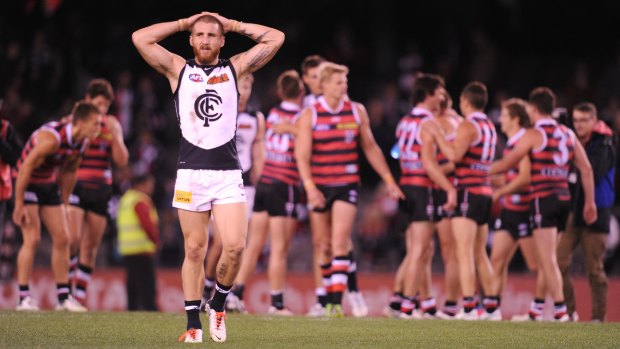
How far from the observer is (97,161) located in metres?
A: 16.2

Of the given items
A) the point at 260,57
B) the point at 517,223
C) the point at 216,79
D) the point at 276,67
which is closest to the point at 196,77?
the point at 216,79

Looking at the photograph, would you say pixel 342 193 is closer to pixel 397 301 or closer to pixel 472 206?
pixel 472 206

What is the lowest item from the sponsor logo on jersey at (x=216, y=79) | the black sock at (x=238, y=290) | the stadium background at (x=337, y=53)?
the black sock at (x=238, y=290)

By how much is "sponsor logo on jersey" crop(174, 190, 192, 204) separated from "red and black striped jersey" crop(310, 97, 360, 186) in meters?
4.39

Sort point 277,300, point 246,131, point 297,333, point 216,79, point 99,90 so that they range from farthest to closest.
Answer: point 246,131, point 99,90, point 277,300, point 297,333, point 216,79

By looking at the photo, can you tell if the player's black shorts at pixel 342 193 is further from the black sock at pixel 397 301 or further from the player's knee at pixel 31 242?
the player's knee at pixel 31 242

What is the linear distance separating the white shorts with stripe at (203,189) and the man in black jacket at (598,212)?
22.4ft

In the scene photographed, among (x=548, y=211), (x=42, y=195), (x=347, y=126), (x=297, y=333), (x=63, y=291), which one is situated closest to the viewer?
(x=297, y=333)

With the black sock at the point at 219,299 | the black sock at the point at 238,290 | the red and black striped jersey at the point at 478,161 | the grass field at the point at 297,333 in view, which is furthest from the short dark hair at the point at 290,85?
the black sock at the point at 219,299

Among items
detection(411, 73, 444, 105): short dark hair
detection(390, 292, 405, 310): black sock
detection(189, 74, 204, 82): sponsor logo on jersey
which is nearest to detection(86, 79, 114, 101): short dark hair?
detection(411, 73, 444, 105): short dark hair

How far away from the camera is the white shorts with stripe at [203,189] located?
10430 mm

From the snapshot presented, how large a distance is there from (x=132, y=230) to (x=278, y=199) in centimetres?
445

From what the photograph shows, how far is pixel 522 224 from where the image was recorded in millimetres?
15398

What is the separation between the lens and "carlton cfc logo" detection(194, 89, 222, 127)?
1043 cm
